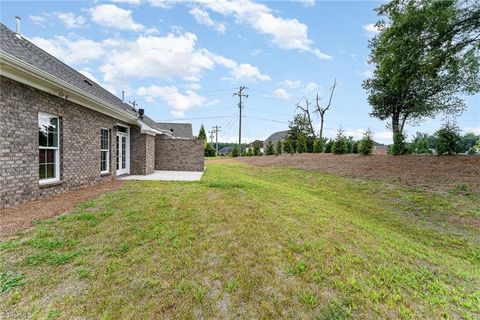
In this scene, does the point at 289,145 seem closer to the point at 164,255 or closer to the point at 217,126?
the point at 164,255

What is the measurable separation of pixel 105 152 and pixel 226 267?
8298 mm

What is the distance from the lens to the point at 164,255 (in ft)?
9.76

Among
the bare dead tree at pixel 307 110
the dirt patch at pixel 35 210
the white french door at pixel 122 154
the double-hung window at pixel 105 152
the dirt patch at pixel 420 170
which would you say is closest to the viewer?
the dirt patch at pixel 35 210

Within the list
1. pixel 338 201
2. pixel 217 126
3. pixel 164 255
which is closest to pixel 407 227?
pixel 338 201

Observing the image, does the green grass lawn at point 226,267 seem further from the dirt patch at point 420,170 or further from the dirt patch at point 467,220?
the dirt patch at point 420,170

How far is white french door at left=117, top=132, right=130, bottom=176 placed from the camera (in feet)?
34.1

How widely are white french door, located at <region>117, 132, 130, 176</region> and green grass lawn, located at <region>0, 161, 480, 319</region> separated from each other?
5.71 meters

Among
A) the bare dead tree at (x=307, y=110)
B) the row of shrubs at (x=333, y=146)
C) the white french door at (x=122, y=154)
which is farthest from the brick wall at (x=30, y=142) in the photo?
the bare dead tree at (x=307, y=110)

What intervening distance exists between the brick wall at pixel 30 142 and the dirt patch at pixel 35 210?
0.27m

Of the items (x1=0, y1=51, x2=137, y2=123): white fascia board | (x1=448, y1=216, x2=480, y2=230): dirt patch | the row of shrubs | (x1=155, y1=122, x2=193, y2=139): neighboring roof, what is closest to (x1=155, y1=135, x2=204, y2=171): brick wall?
(x1=0, y1=51, x2=137, y2=123): white fascia board

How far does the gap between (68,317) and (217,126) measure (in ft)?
182

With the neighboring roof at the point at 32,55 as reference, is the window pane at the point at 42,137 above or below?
below

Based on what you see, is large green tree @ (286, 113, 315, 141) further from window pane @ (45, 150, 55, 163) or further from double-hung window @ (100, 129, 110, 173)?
window pane @ (45, 150, 55, 163)

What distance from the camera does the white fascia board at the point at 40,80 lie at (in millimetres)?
4207
